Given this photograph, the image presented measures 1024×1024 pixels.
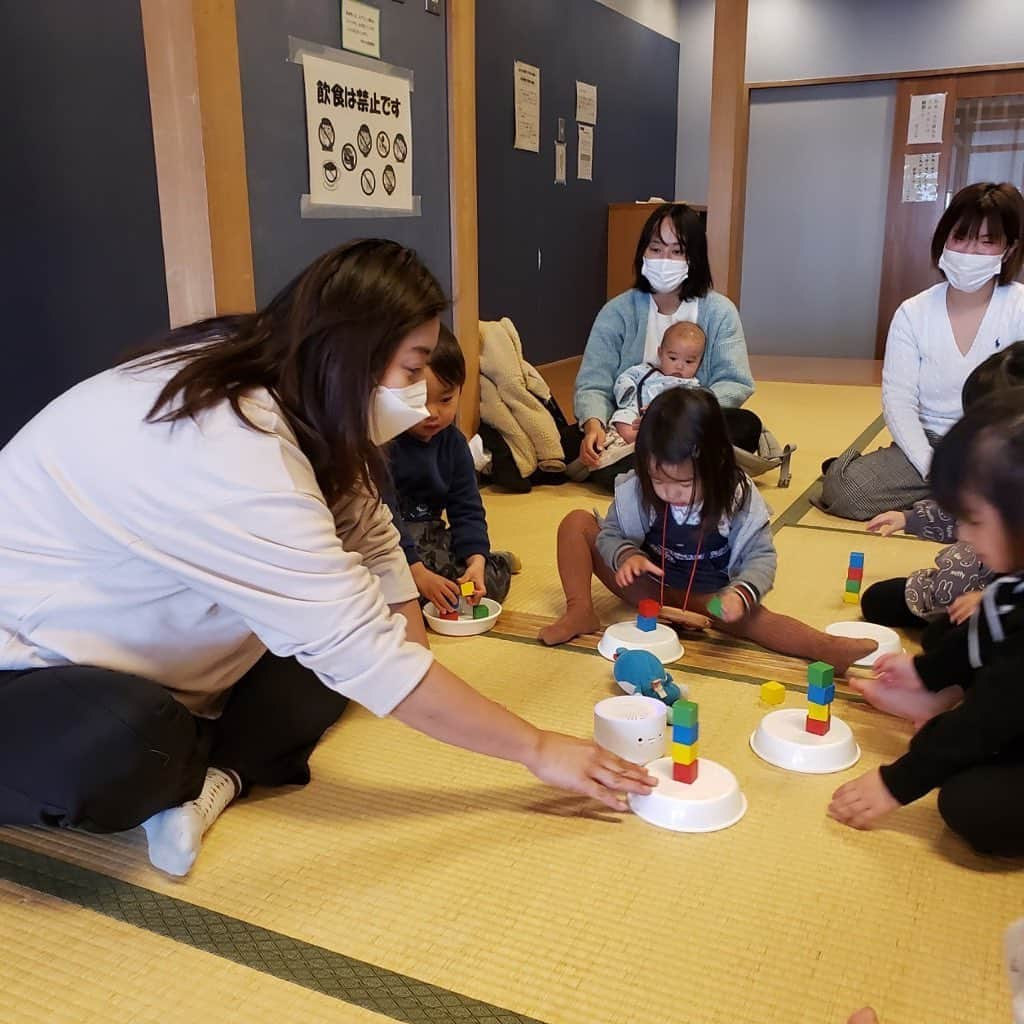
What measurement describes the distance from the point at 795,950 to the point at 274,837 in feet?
1.81

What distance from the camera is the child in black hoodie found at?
96cm

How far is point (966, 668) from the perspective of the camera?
1.23 meters

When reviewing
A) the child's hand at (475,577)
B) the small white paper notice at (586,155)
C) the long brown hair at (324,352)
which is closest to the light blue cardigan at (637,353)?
the child's hand at (475,577)

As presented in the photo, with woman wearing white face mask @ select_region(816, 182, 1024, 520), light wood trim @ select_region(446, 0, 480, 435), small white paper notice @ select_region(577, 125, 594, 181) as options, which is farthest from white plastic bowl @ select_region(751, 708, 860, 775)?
small white paper notice @ select_region(577, 125, 594, 181)

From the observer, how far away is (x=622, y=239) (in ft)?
15.7

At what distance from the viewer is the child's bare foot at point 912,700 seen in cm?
129

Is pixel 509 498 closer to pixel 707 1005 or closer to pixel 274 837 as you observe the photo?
pixel 274 837

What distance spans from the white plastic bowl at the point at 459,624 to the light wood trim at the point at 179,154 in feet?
2.08

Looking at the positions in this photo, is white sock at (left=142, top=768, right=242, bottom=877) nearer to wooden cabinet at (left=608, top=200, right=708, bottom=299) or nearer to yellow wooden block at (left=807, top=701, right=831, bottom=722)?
yellow wooden block at (left=807, top=701, right=831, bottom=722)

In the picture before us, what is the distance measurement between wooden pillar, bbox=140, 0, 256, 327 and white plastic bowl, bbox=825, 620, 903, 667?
1177mm

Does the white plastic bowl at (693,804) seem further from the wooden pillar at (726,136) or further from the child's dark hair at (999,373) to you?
the wooden pillar at (726,136)

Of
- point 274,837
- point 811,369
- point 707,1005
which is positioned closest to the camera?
point 707,1005

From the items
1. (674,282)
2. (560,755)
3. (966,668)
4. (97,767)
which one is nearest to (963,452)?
(966,668)

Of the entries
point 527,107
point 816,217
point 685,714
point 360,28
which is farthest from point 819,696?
point 816,217
